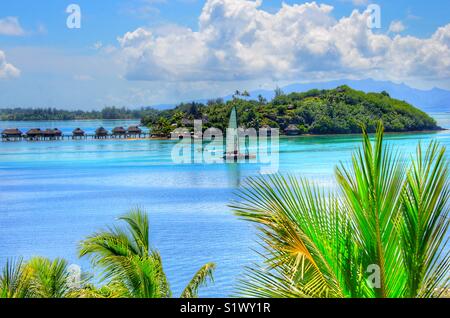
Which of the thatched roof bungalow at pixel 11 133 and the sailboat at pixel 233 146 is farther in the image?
the thatched roof bungalow at pixel 11 133

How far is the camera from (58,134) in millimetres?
24922

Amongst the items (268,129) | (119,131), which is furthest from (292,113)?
(119,131)

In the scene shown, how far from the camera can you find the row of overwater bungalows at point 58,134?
22906 mm

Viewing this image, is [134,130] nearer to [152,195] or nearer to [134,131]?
[134,131]

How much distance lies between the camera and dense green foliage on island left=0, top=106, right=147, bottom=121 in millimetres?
16016

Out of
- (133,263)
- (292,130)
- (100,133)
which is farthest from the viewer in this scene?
(100,133)

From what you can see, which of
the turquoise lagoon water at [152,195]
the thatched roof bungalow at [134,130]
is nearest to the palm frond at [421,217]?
the turquoise lagoon water at [152,195]

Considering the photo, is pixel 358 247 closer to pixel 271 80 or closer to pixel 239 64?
pixel 239 64

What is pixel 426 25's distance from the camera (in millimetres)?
11945

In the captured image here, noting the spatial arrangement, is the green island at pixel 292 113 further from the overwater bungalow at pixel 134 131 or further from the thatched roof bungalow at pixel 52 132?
the thatched roof bungalow at pixel 52 132

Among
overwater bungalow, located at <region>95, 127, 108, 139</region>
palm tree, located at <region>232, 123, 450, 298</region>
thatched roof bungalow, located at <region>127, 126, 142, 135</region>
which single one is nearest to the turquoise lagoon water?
thatched roof bungalow, located at <region>127, 126, 142, 135</region>

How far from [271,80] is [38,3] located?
6685 mm

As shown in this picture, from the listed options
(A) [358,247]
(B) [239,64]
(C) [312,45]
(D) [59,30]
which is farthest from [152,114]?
(A) [358,247]

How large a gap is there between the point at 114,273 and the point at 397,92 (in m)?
13.3
